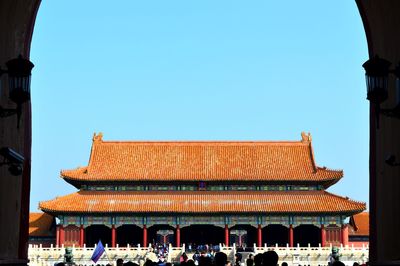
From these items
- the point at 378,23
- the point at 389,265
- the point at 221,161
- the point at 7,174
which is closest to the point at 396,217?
the point at 389,265

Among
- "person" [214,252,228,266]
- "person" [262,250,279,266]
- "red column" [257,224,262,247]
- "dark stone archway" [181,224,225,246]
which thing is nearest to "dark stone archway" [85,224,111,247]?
"dark stone archway" [181,224,225,246]

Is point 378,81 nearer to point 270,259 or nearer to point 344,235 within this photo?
point 270,259

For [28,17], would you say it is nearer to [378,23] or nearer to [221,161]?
[378,23]

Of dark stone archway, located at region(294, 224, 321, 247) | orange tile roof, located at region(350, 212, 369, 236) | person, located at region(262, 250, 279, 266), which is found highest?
orange tile roof, located at region(350, 212, 369, 236)

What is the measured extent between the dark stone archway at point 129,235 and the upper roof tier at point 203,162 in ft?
13.0

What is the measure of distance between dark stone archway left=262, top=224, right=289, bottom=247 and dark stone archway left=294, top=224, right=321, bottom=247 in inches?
31.1

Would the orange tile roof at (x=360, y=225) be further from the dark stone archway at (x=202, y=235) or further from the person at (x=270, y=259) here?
the person at (x=270, y=259)

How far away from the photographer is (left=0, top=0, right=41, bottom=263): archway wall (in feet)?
40.1

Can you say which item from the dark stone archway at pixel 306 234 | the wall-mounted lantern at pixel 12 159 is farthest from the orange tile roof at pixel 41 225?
the wall-mounted lantern at pixel 12 159

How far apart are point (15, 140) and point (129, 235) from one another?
45174 mm

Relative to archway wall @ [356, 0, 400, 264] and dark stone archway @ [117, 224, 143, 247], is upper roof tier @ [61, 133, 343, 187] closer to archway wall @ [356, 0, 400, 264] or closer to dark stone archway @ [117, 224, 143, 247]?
dark stone archway @ [117, 224, 143, 247]

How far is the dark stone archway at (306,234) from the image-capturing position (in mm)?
56312

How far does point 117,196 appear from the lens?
5572 cm

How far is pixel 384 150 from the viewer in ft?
42.9
